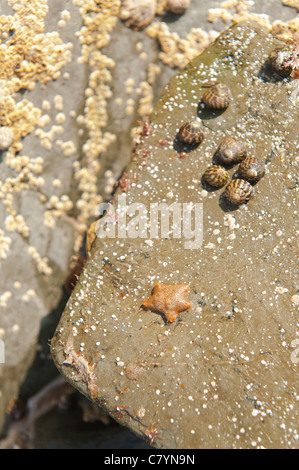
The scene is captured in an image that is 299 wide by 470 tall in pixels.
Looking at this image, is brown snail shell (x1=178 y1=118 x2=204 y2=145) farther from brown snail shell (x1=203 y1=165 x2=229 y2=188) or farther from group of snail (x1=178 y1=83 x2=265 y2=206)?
brown snail shell (x1=203 y1=165 x2=229 y2=188)

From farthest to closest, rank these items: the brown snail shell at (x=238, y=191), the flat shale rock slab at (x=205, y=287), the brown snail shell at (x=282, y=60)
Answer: the brown snail shell at (x=282, y=60)
the brown snail shell at (x=238, y=191)
the flat shale rock slab at (x=205, y=287)

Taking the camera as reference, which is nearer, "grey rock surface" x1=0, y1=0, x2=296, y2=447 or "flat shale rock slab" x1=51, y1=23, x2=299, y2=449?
"flat shale rock slab" x1=51, y1=23, x2=299, y2=449

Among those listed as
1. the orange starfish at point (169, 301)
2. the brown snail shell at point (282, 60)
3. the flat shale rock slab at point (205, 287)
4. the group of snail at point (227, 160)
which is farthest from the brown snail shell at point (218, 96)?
the orange starfish at point (169, 301)

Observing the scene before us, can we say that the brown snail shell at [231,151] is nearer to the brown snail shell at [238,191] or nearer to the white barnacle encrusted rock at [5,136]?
the brown snail shell at [238,191]

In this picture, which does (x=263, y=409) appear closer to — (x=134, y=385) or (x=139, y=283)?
(x=134, y=385)

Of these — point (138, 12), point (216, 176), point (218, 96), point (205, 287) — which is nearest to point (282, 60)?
point (218, 96)

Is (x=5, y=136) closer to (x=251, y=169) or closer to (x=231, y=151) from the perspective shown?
(x=231, y=151)

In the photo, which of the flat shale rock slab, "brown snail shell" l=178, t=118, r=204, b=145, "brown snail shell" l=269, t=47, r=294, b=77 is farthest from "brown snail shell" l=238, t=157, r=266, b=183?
"brown snail shell" l=269, t=47, r=294, b=77
